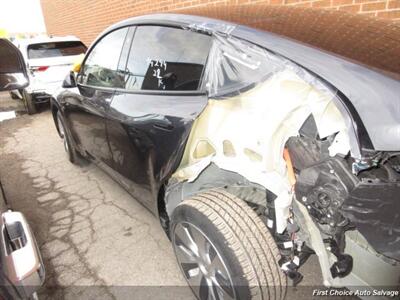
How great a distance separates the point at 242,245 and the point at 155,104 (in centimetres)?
105

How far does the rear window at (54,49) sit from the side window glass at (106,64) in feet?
16.0

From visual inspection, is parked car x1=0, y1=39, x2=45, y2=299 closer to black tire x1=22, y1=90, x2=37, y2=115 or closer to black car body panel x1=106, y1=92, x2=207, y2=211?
black car body panel x1=106, y1=92, x2=207, y2=211

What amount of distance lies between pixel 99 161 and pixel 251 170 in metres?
2.13

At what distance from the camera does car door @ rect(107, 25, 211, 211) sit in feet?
6.20

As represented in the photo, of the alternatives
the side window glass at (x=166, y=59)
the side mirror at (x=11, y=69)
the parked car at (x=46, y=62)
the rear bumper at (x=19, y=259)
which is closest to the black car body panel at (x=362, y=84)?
the side window glass at (x=166, y=59)

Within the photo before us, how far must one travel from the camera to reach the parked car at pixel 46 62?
7.40 metres

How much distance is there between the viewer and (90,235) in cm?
286

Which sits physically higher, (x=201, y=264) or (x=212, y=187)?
(x=212, y=187)

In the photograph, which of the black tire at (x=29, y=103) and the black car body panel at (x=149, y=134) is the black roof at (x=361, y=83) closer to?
the black car body panel at (x=149, y=134)

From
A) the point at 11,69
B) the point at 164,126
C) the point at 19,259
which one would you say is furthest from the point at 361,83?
the point at 11,69

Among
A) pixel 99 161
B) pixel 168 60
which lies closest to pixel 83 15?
pixel 99 161

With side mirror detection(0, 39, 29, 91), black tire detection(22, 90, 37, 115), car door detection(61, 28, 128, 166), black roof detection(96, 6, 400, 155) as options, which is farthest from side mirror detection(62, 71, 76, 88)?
black tire detection(22, 90, 37, 115)

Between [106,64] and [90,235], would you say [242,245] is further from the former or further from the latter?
[106,64]

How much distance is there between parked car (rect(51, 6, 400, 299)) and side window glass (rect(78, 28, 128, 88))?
43 cm
